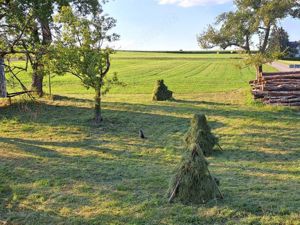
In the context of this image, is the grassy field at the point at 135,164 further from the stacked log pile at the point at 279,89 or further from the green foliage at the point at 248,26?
the green foliage at the point at 248,26

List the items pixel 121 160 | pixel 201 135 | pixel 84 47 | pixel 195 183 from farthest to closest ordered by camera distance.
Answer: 1. pixel 84 47
2. pixel 201 135
3. pixel 121 160
4. pixel 195 183

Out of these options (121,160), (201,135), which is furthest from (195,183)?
(201,135)

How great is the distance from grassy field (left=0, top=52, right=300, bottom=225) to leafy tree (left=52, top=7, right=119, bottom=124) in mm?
2114

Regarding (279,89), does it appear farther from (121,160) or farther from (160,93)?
(121,160)

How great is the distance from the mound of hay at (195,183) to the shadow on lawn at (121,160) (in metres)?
0.31

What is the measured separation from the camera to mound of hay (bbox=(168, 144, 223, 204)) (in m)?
7.18

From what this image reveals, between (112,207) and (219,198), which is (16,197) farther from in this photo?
(219,198)

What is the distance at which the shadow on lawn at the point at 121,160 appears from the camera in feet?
24.5

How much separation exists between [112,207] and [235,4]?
19140mm

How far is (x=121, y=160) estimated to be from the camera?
10828 millimetres

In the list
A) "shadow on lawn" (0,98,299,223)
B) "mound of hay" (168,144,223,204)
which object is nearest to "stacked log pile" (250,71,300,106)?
"shadow on lawn" (0,98,299,223)

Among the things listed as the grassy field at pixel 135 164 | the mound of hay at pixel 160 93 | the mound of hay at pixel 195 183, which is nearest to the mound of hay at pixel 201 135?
the grassy field at pixel 135 164

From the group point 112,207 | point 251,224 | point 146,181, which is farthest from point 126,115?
point 251,224

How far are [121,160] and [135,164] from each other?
24.4 inches
